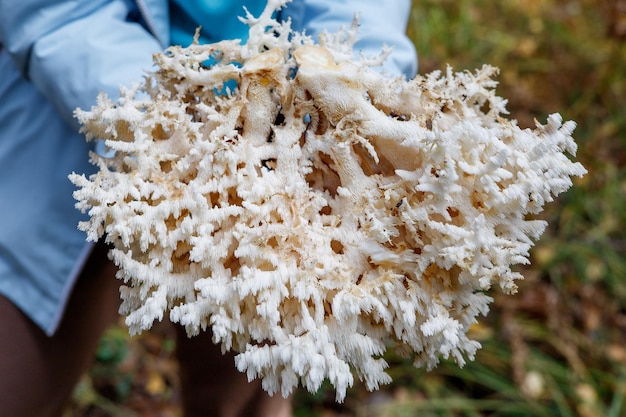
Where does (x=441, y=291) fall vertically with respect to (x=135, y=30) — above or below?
below

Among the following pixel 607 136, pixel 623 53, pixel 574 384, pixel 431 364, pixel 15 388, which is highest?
pixel 431 364

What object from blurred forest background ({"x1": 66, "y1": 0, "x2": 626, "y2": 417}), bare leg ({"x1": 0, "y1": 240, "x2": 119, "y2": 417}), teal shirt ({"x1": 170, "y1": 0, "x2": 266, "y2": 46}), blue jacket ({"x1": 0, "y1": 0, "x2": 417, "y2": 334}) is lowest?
blurred forest background ({"x1": 66, "y1": 0, "x2": 626, "y2": 417})

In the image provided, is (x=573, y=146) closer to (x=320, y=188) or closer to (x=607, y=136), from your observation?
(x=320, y=188)

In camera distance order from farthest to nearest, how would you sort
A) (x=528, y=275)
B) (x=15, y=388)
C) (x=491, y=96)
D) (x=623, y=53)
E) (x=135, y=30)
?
(x=623, y=53), (x=528, y=275), (x=15, y=388), (x=135, y=30), (x=491, y=96)

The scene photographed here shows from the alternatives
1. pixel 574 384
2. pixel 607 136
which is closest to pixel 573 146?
pixel 574 384

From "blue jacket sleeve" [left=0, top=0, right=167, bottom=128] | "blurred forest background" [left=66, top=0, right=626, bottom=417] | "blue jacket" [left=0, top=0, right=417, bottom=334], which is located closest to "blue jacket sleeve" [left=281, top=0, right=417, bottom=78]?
"blue jacket" [left=0, top=0, right=417, bottom=334]

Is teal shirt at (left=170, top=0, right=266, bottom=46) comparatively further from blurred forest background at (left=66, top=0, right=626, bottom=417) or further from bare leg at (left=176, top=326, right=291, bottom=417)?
blurred forest background at (left=66, top=0, right=626, bottom=417)

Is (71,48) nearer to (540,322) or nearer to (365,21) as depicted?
(365,21)

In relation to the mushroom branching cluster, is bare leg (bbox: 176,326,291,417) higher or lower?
lower
